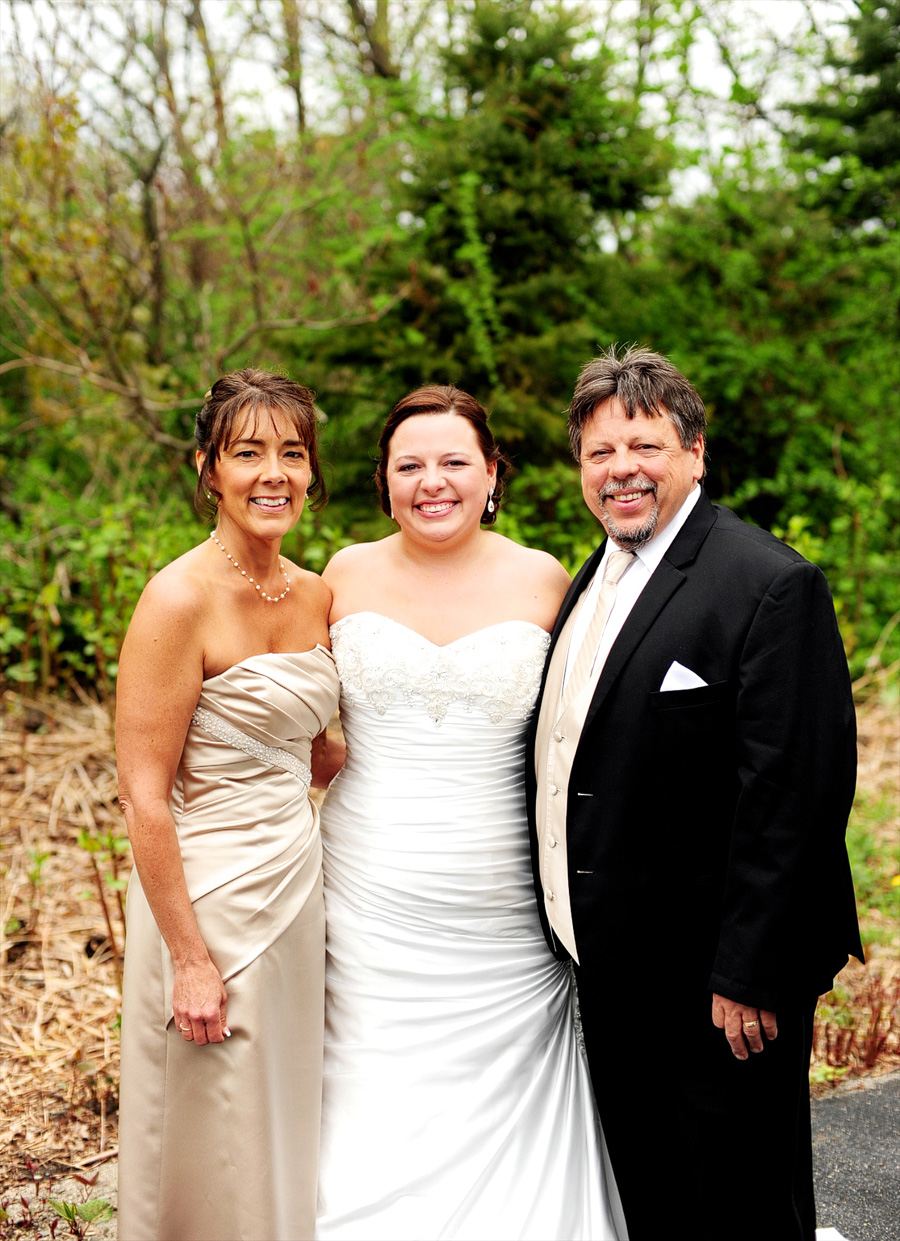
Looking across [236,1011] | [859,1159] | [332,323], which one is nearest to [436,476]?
[236,1011]

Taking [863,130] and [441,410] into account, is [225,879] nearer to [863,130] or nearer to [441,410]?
[441,410]

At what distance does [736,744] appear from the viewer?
2.22 meters

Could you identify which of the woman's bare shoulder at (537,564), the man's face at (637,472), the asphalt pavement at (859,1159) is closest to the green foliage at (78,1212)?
the asphalt pavement at (859,1159)

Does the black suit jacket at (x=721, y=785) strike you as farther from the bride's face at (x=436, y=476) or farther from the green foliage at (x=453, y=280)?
the green foliage at (x=453, y=280)

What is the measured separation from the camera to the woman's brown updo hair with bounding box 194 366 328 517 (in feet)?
8.08

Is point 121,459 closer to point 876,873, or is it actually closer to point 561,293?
point 561,293

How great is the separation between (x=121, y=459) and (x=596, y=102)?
4842mm

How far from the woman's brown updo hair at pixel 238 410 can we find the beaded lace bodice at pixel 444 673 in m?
0.53

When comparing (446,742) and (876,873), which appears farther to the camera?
(876,873)

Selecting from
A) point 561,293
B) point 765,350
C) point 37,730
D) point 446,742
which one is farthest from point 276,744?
point 765,350

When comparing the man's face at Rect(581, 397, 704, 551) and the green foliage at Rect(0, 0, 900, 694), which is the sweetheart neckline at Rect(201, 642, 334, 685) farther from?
the green foliage at Rect(0, 0, 900, 694)

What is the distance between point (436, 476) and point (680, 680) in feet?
3.07

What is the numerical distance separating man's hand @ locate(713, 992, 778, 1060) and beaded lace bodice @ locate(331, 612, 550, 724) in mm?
891

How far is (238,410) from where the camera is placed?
246 centimetres
